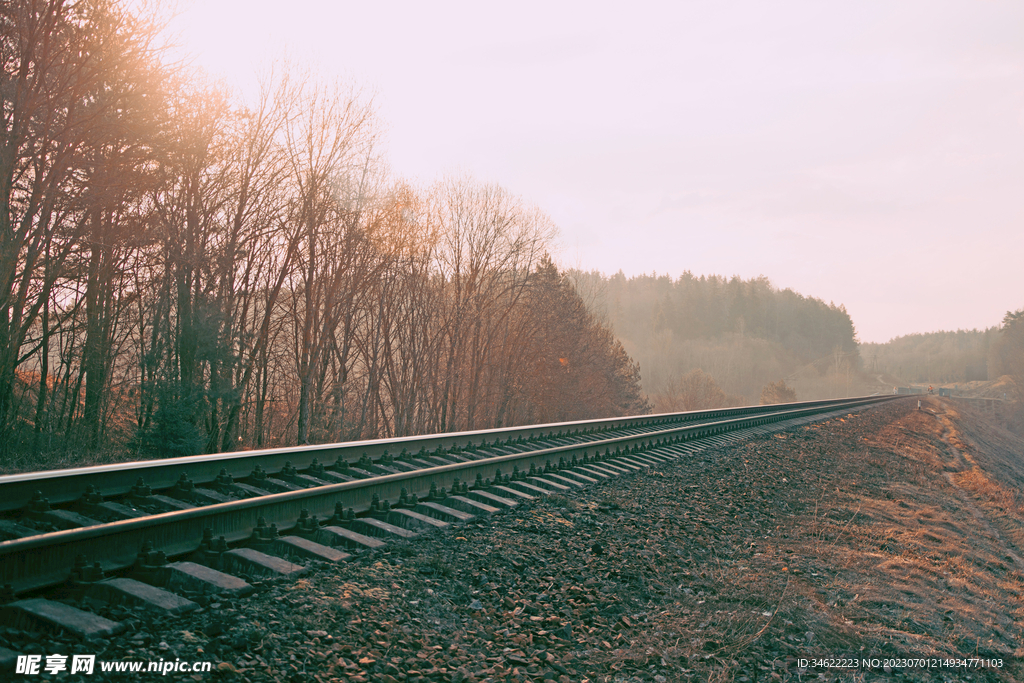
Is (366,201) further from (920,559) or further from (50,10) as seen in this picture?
(920,559)

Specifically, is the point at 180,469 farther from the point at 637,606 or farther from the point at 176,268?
the point at 176,268

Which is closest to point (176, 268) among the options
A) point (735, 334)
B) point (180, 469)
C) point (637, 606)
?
point (180, 469)

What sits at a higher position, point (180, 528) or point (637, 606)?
point (180, 528)

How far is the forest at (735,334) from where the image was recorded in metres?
109

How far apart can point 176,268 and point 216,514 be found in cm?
1019

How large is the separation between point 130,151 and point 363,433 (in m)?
9.62

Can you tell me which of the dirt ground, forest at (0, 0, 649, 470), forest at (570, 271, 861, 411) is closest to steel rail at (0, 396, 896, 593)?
the dirt ground

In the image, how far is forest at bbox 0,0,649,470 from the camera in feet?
32.0

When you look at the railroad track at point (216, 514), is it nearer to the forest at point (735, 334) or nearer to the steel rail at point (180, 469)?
the steel rail at point (180, 469)

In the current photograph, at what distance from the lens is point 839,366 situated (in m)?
132

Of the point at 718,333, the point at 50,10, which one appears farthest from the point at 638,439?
the point at 718,333

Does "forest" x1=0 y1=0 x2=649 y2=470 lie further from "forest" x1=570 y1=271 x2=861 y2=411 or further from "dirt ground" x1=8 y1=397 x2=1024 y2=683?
"forest" x1=570 y1=271 x2=861 y2=411

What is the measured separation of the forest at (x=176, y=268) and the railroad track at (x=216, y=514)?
5.60 meters

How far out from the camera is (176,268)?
1293 cm
